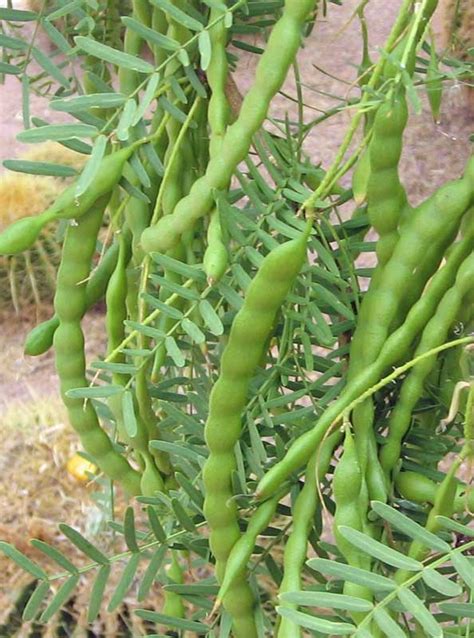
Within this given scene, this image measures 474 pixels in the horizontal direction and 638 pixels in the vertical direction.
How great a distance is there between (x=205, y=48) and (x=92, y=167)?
8cm

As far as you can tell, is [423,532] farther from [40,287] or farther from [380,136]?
[40,287]

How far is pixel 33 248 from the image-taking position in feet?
7.58

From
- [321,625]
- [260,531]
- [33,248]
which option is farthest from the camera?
[33,248]

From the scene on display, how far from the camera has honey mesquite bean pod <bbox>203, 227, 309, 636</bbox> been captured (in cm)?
40

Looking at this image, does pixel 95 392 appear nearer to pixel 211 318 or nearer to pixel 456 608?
pixel 211 318

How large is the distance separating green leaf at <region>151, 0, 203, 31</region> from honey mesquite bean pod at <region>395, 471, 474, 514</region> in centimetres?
25

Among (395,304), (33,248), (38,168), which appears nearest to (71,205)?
(38,168)

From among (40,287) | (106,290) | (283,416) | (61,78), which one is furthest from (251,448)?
(40,287)

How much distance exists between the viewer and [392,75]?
0.42 meters

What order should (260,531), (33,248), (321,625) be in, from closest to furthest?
(321,625) < (260,531) < (33,248)

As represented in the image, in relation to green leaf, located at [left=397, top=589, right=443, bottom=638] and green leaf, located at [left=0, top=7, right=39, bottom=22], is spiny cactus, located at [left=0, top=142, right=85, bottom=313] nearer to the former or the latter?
green leaf, located at [left=0, top=7, right=39, bottom=22]

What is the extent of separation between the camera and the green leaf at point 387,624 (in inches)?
14.4

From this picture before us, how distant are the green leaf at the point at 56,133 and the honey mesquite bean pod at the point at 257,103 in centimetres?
6

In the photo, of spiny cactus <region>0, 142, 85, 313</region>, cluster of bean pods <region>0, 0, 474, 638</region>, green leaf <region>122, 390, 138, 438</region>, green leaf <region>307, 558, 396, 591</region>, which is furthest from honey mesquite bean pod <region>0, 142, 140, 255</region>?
spiny cactus <region>0, 142, 85, 313</region>
